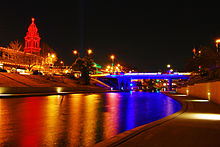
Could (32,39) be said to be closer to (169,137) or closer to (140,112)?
(140,112)

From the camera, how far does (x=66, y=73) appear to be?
93.6 meters

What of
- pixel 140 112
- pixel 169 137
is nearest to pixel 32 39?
pixel 140 112

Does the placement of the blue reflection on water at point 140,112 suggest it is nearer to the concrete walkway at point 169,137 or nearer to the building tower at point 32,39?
the concrete walkway at point 169,137

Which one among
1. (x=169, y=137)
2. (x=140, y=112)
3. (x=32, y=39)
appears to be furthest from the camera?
(x=32, y=39)

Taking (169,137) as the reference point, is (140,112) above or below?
below

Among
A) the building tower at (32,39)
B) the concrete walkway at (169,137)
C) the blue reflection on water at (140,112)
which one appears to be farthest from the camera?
the building tower at (32,39)

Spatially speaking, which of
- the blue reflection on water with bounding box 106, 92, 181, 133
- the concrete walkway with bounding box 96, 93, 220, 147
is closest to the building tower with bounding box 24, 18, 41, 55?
the blue reflection on water with bounding box 106, 92, 181, 133

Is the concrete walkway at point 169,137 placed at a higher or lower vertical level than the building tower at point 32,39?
lower

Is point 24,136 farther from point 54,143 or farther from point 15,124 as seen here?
point 15,124

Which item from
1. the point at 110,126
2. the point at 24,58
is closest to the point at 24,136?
the point at 110,126

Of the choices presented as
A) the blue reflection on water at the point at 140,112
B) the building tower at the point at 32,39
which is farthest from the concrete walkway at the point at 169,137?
the building tower at the point at 32,39

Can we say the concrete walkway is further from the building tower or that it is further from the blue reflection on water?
the building tower

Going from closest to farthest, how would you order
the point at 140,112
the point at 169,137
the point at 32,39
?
1. the point at 169,137
2. the point at 140,112
3. the point at 32,39

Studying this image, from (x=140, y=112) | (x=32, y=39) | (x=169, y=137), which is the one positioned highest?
(x=32, y=39)
